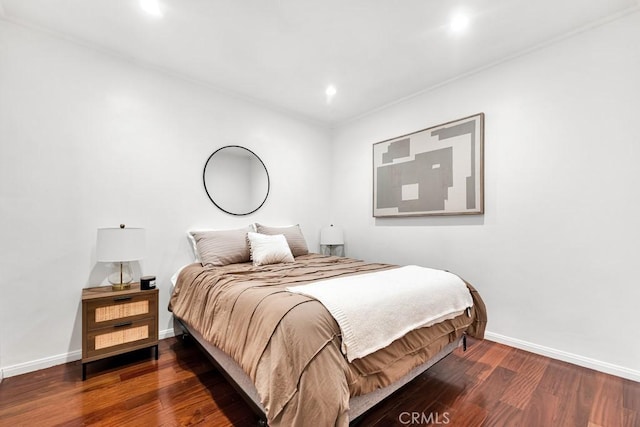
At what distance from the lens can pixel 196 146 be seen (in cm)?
311

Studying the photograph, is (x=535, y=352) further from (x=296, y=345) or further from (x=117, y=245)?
(x=117, y=245)

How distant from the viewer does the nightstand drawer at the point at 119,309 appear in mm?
2137

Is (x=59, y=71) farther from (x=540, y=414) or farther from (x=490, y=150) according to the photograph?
(x=540, y=414)

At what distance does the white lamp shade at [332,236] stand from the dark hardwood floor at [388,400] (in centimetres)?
206

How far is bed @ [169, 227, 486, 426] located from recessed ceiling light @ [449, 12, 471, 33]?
6.50 feet

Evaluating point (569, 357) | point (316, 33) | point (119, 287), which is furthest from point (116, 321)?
point (569, 357)

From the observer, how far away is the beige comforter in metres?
1.19

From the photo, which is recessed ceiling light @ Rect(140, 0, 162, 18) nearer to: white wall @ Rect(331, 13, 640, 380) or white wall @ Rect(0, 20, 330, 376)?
white wall @ Rect(0, 20, 330, 376)

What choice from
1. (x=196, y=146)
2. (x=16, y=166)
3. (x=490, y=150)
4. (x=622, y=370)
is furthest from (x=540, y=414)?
(x=16, y=166)

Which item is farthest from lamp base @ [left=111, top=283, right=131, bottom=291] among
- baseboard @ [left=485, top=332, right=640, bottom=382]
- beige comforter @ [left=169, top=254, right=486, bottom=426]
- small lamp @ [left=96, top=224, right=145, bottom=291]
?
baseboard @ [left=485, top=332, right=640, bottom=382]

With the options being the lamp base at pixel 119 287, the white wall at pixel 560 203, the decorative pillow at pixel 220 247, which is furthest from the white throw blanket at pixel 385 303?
the lamp base at pixel 119 287

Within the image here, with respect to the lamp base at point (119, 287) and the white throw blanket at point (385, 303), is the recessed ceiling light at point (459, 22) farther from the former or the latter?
the lamp base at point (119, 287)

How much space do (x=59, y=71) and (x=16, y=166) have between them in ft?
2.81
